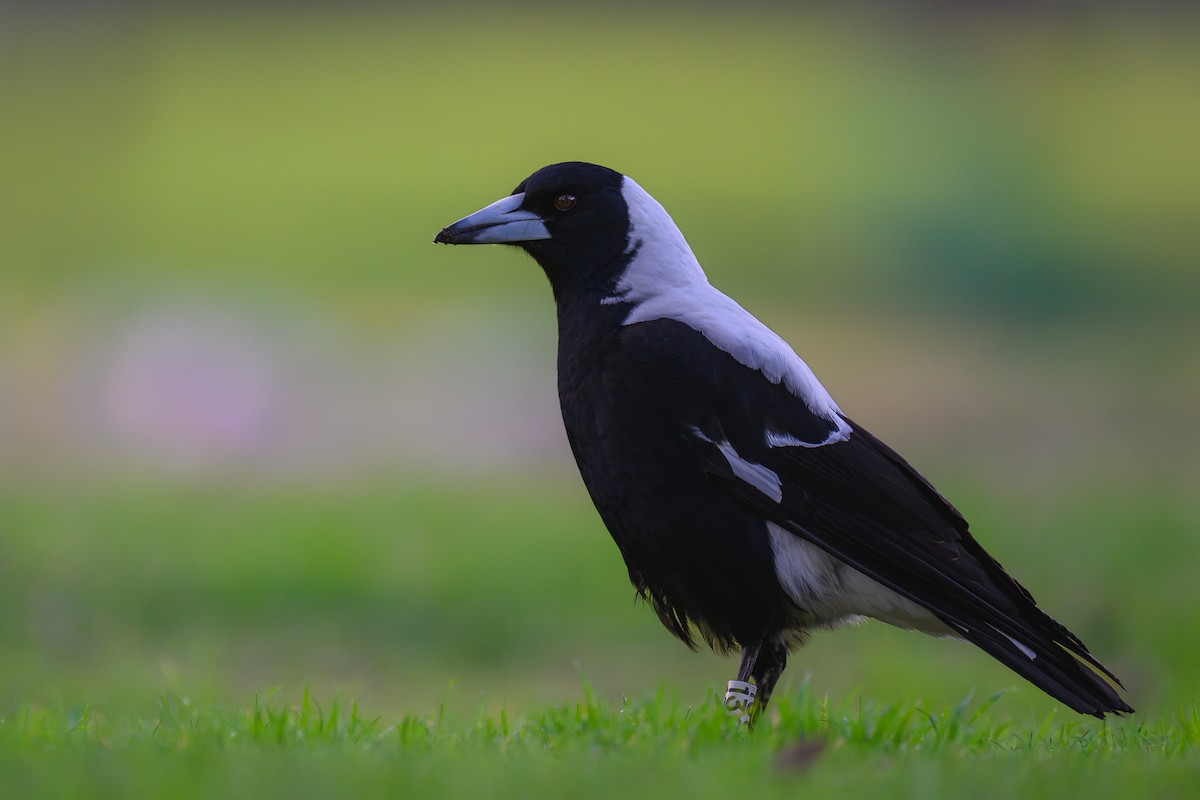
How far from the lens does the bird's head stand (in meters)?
4.26

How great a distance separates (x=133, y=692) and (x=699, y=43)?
23.1 metres

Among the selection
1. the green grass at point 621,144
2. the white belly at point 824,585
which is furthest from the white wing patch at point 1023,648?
the green grass at point 621,144

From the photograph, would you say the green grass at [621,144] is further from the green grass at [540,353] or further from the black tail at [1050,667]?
the black tail at [1050,667]

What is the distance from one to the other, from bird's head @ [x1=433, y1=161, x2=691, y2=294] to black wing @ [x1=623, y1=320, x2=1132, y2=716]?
0.39 meters

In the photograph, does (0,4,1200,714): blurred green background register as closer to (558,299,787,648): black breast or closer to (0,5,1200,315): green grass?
(0,5,1200,315): green grass

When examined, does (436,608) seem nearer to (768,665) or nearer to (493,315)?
(768,665)

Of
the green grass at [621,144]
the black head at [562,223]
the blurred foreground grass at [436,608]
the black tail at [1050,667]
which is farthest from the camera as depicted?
the green grass at [621,144]

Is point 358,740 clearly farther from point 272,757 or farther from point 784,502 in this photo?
point 784,502

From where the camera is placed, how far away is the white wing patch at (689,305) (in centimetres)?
395

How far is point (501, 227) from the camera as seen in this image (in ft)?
14.1

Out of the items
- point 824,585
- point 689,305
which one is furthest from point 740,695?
point 689,305

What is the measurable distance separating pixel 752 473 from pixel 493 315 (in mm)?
9836

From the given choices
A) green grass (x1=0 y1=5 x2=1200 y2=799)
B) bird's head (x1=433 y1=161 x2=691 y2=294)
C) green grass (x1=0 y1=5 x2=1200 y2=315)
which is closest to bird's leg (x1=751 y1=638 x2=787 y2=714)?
green grass (x1=0 y1=5 x2=1200 y2=799)

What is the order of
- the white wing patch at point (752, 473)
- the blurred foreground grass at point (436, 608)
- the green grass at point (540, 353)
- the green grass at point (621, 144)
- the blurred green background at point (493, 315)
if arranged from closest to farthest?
the green grass at point (540, 353)
the white wing patch at point (752, 473)
the blurred foreground grass at point (436, 608)
the blurred green background at point (493, 315)
the green grass at point (621, 144)
